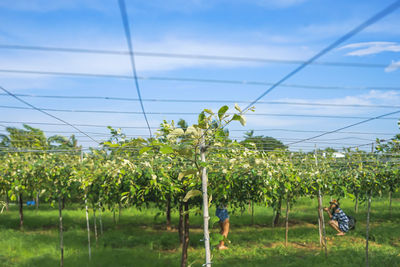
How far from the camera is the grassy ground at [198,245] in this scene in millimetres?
7555

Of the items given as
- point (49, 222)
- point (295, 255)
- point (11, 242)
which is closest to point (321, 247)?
point (295, 255)

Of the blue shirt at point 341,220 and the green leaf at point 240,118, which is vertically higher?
the green leaf at point 240,118

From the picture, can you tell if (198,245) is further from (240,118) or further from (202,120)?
(240,118)

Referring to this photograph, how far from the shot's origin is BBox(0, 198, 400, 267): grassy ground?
24.8 ft

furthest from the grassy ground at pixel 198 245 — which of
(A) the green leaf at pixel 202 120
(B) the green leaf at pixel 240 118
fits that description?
(B) the green leaf at pixel 240 118

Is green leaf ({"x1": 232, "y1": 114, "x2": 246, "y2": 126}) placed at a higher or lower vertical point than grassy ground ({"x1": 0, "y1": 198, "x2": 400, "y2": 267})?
higher

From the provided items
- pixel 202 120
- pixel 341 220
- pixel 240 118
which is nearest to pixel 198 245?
pixel 341 220

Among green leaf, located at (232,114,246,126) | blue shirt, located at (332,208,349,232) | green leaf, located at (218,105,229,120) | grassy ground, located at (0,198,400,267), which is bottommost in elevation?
grassy ground, located at (0,198,400,267)

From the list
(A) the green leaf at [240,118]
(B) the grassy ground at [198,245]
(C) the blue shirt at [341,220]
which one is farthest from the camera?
(C) the blue shirt at [341,220]

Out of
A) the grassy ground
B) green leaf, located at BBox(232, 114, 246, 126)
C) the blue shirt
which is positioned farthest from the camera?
the blue shirt

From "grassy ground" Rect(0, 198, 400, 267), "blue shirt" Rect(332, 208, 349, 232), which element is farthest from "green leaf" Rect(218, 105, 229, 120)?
"blue shirt" Rect(332, 208, 349, 232)

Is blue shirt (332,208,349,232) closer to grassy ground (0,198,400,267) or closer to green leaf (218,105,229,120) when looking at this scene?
grassy ground (0,198,400,267)

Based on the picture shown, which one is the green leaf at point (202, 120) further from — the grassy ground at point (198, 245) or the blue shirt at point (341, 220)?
the blue shirt at point (341, 220)

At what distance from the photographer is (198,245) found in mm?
9484
